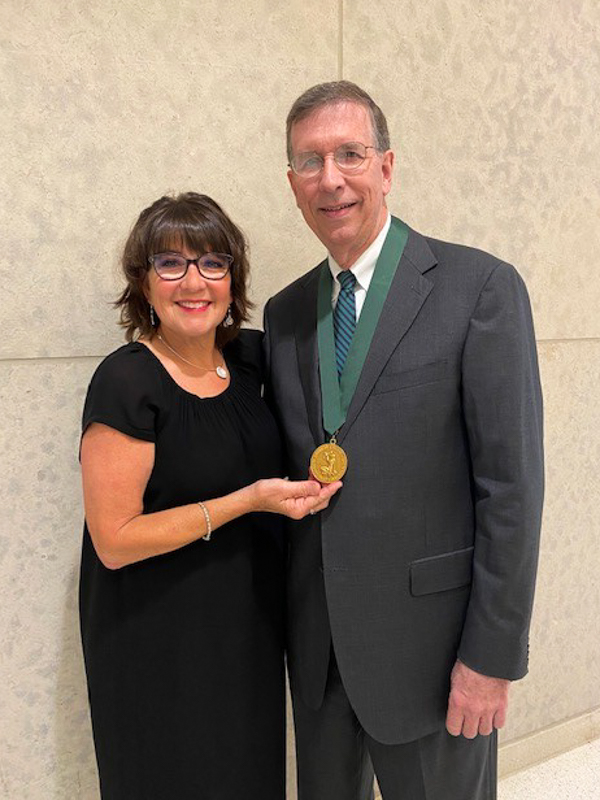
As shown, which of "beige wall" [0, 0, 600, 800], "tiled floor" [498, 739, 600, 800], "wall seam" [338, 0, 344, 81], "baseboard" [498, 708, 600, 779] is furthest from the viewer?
"baseboard" [498, 708, 600, 779]

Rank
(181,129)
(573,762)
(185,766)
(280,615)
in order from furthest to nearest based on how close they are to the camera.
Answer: (573,762)
(181,129)
(280,615)
(185,766)

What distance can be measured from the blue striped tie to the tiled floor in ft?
6.69

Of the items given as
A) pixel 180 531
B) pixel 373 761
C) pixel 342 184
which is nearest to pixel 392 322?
pixel 342 184

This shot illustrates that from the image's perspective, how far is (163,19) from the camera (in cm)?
193

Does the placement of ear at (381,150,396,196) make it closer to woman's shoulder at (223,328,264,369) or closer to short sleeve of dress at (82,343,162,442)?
woman's shoulder at (223,328,264,369)

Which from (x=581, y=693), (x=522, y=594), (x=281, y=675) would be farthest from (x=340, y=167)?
(x=581, y=693)

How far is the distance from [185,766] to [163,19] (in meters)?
1.88

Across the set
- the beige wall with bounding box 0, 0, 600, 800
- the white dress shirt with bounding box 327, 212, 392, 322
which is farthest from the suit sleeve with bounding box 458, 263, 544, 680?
the beige wall with bounding box 0, 0, 600, 800

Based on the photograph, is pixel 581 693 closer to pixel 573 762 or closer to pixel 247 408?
pixel 573 762

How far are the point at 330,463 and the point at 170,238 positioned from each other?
2.04 ft

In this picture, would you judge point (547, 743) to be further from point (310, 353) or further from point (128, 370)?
point (128, 370)

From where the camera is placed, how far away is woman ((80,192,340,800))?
1568mm

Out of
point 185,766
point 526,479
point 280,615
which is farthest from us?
point 280,615

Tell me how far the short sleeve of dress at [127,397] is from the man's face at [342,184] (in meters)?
0.52
